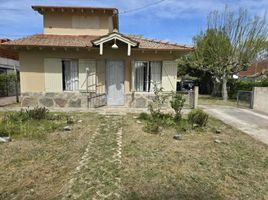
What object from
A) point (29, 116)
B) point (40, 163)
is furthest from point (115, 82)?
point (40, 163)

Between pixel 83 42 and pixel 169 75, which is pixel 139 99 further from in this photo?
pixel 83 42

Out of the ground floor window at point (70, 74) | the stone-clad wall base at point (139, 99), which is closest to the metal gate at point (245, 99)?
the stone-clad wall base at point (139, 99)

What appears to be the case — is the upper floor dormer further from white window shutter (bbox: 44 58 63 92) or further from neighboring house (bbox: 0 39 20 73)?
neighboring house (bbox: 0 39 20 73)

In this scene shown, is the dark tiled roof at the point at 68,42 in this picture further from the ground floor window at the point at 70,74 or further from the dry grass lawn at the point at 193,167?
the dry grass lawn at the point at 193,167

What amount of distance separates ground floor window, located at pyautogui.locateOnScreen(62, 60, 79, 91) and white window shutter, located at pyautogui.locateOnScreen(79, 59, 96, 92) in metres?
0.31

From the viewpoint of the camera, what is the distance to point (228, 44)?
1714cm

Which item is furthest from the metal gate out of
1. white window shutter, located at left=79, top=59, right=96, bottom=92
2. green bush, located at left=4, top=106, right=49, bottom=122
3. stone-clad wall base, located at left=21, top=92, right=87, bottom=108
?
green bush, located at left=4, top=106, right=49, bottom=122

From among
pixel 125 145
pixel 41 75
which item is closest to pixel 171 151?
pixel 125 145

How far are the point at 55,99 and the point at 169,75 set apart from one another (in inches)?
241

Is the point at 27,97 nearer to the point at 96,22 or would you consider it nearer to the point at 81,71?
the point at 81,71

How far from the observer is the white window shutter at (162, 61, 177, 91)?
11.6 m

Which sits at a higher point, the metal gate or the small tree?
the small tree

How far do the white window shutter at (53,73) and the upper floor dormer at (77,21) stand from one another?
8.66 feet

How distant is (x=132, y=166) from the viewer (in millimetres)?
4488
